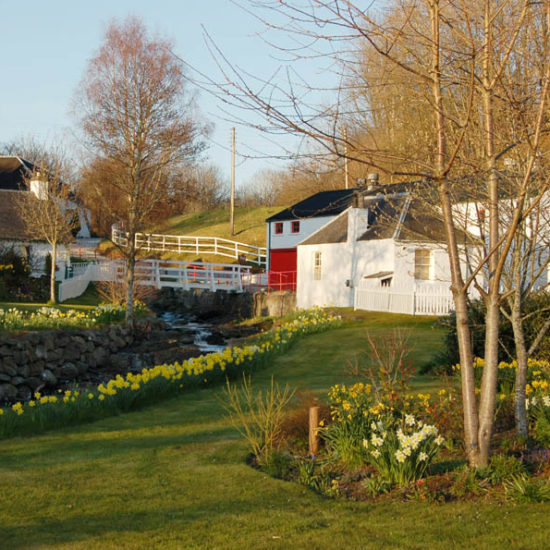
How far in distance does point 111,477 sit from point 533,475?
4049mm

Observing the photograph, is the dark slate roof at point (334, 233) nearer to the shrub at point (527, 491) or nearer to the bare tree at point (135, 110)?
the bare tree at point (135, 110)

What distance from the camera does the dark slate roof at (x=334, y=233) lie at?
28109mm

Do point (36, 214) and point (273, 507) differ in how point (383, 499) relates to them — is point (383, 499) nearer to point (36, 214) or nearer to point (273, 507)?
point (273, 507)

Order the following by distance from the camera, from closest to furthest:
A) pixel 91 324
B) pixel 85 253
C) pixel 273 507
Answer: pixel 273 507
pixel 91 324
pixel 85 253

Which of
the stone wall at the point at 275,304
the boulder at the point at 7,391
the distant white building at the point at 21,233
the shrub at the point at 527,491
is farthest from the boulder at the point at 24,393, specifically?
the distant white building at the point at 21,233

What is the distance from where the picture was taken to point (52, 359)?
60.1ft

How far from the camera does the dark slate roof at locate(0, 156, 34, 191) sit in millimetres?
44406

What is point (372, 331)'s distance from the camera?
59.5 feet

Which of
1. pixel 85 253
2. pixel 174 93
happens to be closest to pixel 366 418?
pixel 174 93

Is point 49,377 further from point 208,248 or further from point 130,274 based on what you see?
point 208,248

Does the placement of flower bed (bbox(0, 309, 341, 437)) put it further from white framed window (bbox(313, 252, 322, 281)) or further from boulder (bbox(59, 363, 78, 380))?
white framed window (bbox(313, 252, 322, 281))

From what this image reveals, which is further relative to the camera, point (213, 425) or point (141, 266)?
point (141, 266)

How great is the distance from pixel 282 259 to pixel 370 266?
1474 centimetres

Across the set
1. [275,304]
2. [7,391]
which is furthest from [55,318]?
[275,304]
